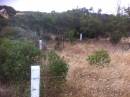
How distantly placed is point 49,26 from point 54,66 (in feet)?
79.3

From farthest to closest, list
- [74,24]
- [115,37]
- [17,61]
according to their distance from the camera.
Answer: [74,24], [115,37], [17,61]

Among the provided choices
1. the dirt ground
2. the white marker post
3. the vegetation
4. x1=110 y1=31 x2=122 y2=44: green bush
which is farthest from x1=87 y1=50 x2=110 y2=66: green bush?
the vegetation

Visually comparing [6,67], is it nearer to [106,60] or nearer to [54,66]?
[54,66]

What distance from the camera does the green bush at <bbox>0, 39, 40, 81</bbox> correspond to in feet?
23.8

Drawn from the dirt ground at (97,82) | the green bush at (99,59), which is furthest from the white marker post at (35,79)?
the green bush at (99,59)

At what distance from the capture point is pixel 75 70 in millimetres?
9031

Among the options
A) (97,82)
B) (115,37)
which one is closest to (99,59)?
(97,82)

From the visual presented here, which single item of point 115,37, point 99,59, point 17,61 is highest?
point 17,61

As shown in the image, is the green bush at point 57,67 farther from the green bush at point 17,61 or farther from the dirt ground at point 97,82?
the green bush at point 17,61

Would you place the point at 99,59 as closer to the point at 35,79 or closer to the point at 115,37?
the point at 35,79

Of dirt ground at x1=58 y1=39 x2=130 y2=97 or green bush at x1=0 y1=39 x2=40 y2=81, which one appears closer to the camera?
dirt ground at x1=58 y1=39 x2=130 y2=97

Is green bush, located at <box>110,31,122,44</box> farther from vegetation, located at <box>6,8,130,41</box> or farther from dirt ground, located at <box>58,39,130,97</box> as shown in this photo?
dirt ground, located at <box>58,39,130,97</box>

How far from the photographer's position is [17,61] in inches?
287

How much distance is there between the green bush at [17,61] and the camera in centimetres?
726
